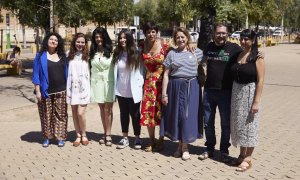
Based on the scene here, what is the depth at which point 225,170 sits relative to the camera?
17.7ft

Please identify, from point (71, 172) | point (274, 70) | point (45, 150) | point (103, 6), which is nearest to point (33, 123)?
point (45, 150)

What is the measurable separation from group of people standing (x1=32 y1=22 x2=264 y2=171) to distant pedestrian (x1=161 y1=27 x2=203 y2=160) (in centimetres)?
1

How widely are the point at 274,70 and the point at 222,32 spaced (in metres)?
13.9

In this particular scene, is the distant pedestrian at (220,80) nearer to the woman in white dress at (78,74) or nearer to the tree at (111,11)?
the woman in white dress at (78,74)

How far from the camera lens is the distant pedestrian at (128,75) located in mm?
5984

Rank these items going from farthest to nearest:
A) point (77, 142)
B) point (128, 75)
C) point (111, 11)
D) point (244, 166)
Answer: point (111, 11) < point (77, 142) < point (128, 75) < point (244, 166)

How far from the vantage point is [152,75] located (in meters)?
5.87

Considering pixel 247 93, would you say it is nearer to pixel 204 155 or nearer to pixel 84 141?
pixel 204 155

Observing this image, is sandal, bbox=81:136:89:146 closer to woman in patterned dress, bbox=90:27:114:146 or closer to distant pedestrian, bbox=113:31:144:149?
woman in patterned dress, bbox=90:27:114:146

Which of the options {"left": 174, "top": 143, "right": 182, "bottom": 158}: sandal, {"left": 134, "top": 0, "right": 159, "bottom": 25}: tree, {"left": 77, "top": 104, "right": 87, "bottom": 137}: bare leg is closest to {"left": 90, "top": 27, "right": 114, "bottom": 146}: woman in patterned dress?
{"left": 77, "top": 104, "right": 87, "bottom": 137}: bare leg

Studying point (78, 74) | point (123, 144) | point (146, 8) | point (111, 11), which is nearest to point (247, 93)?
point (123, 144)

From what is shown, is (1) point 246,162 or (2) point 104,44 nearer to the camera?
(1) point 246,162

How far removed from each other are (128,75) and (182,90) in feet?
2.97

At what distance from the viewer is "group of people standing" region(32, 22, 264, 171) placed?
5238 millimetres
